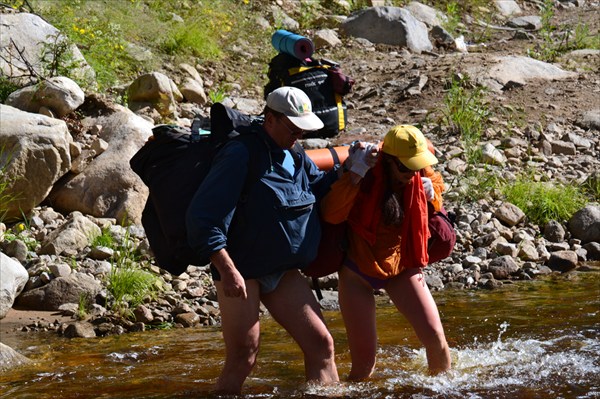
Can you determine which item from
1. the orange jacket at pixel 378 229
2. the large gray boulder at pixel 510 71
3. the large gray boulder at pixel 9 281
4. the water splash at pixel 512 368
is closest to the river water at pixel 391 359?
the water splash at pixel 512 368

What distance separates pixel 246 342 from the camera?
16.2 feet

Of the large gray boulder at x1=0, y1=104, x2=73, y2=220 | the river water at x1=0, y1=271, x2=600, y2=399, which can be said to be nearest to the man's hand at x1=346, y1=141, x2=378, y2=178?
the river water at x1=0, y1=271, x2=600, y2=399

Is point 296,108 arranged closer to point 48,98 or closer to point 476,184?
point 48,98

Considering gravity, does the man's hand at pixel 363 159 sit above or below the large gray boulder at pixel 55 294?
above

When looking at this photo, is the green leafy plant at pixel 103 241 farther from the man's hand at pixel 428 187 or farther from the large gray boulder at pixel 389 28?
the large gray boulder at pixel 389 28

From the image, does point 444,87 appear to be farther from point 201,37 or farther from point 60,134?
point 60,134

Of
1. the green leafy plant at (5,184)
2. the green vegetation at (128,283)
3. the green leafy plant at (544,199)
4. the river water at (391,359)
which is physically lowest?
the river water at (391,359)

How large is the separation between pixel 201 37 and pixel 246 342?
9144 mm

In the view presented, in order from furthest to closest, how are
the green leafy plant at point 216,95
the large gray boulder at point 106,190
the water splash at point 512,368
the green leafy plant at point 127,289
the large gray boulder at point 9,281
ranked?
1. the green leafy plant at point 216,95
2. the large gray boulder at point 106,190
3. the green leafy plant at point 127,289
4. the large gray boulder at point 9,281
5. the water splash at point 512,368

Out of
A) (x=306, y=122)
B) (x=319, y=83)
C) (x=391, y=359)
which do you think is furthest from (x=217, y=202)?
(x=391, y=359)

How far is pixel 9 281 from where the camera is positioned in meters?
7.51

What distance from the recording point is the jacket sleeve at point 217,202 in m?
4.63

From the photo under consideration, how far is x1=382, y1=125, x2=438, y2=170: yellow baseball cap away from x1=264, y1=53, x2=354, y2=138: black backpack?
784 mm

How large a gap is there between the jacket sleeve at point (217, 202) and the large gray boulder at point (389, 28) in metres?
10.7
